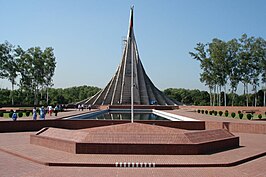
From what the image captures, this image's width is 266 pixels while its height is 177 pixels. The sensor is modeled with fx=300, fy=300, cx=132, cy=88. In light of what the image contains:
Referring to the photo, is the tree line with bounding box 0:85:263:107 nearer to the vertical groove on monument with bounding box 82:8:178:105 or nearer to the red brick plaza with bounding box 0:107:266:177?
the vertical groove on monument with bounding box 82:8:178:105

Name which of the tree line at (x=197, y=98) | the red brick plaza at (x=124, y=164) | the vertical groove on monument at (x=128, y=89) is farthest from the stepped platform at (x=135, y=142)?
the tree line at (x=197, y=98)

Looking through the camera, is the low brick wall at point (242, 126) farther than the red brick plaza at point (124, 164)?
Yes

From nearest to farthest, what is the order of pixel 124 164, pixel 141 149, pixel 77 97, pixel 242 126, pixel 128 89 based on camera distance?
pixel 124 164, pixel 141 149, pixel 242 126, pixel 128 89, pixel 77 97

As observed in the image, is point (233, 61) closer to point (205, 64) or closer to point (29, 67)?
point (205, 64)

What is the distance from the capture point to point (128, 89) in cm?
3978

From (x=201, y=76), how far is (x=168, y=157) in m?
30.6

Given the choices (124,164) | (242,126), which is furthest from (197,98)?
(124,164)

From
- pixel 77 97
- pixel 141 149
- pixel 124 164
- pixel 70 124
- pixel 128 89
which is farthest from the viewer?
pixel 77 97

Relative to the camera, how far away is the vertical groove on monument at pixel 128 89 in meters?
38.2

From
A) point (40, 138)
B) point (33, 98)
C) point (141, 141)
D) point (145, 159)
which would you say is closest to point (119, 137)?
→ point (141, 141)

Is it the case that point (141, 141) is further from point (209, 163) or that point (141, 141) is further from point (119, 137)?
point (209, 163)

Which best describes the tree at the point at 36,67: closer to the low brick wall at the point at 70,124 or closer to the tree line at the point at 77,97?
the tree line at the point at 77,97

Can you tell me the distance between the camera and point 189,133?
7727 millimetres

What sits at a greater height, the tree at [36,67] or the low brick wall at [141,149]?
the tree at [36,67]
